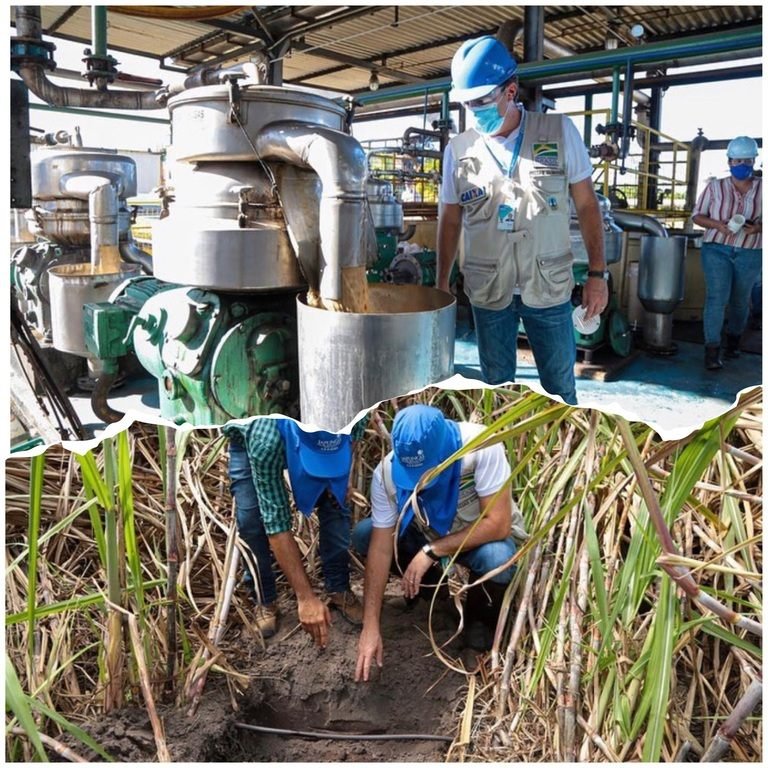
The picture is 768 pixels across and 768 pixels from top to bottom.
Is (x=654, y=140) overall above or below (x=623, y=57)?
above

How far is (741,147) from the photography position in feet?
5.16

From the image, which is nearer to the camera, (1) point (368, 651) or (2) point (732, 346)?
(1) point (368, 651)

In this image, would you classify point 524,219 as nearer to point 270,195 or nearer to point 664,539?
point 270,195

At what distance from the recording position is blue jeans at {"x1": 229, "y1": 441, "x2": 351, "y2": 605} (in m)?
0.74

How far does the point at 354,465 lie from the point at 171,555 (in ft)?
0.92

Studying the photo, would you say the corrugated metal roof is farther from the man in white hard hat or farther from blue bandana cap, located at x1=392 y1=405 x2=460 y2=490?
blue bandana cap, located at x1=392 y1=405 x2=460 y2=490

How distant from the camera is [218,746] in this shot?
695mm

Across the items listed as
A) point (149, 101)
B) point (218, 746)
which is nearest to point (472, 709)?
point (218, 746)

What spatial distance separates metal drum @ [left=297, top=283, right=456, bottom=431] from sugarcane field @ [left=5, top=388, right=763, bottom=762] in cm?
10

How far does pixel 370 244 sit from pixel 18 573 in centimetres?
64

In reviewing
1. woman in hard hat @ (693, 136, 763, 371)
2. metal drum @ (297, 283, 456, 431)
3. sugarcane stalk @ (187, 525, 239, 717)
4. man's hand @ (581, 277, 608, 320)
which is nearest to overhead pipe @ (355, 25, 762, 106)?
man's hand @ (581, 277, 608, 320)

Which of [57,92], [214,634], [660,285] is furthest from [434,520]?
[660,285]

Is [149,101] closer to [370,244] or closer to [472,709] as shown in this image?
[370,244]

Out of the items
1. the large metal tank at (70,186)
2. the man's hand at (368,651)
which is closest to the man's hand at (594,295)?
the man's hand at (368,651)
